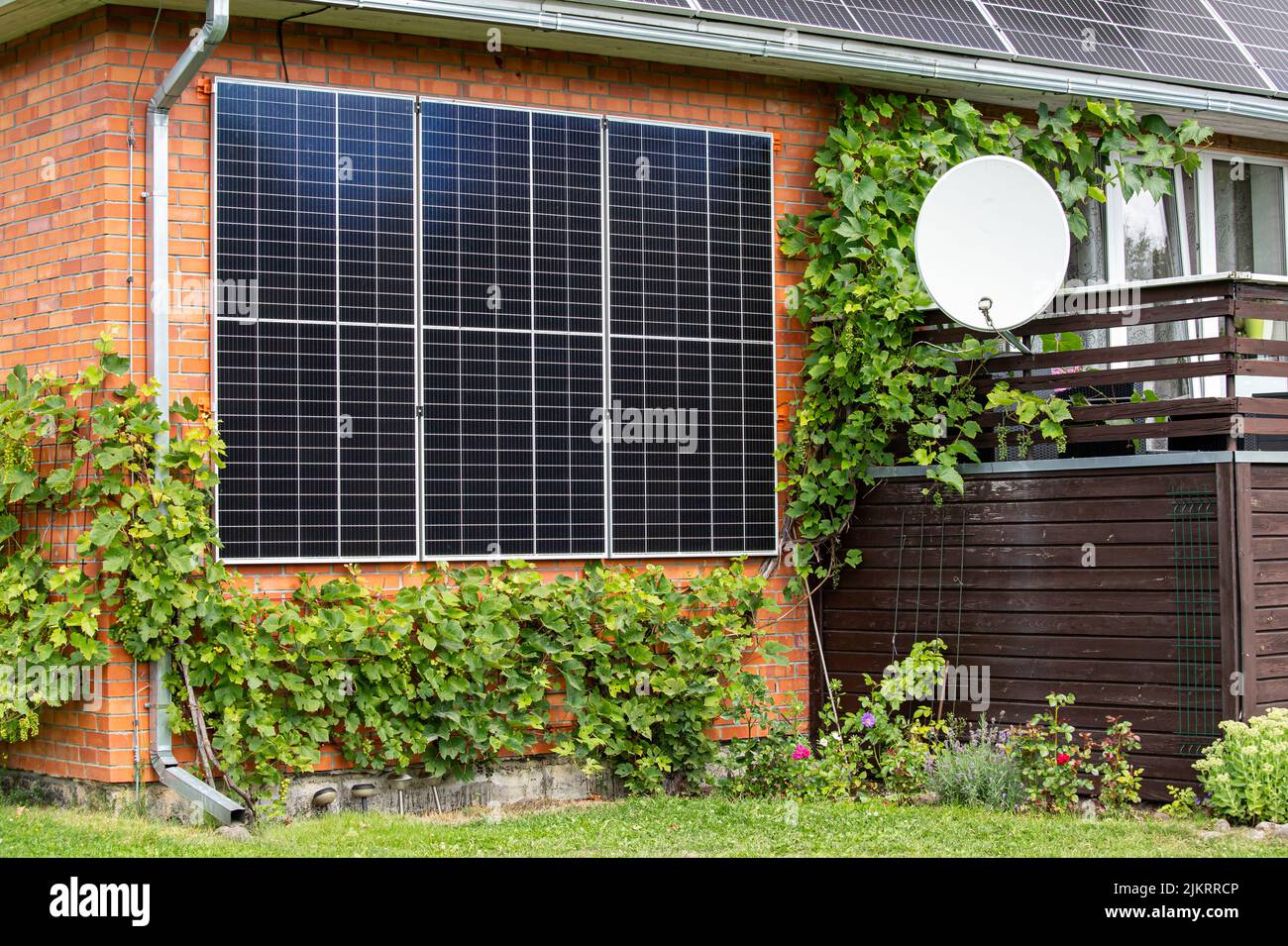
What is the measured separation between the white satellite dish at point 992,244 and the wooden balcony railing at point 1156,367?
15.8 inches

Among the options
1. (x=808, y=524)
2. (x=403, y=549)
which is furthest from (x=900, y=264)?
Result: (x=403, y=549)

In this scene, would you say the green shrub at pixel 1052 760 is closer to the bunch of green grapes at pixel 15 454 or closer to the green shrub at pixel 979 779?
the green shrub at pixel 979 779

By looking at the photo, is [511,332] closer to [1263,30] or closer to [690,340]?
[690,340]

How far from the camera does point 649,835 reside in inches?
304

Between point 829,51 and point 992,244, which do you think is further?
point 829,51

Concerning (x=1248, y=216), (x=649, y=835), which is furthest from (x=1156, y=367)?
(x=1248, y=216)

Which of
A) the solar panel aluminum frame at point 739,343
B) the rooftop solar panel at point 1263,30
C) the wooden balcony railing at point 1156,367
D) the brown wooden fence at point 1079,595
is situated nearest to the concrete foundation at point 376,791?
the solar panel aluminum frame at point 739,343

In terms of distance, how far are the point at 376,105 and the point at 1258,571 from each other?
221 inches

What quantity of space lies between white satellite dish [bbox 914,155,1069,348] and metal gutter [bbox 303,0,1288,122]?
111 centimetres

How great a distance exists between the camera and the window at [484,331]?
26.8 feet

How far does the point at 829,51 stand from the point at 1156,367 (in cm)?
280

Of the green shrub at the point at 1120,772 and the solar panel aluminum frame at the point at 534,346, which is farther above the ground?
the solar panel aluminum frame at the point at 534,346

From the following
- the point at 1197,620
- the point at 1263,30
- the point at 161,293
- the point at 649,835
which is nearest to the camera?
the point at 649,835

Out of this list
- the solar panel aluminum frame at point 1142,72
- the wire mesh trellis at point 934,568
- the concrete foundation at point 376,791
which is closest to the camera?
the concrete foundation at point 376,791
